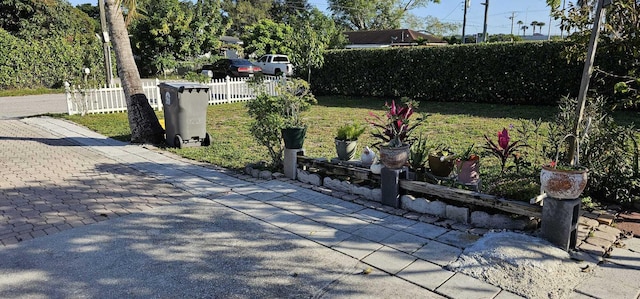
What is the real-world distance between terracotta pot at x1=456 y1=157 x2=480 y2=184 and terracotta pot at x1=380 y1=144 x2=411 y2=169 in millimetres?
609

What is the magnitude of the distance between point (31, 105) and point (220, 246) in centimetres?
1533

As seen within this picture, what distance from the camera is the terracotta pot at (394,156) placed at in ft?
14.0

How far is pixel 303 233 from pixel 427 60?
1134cm

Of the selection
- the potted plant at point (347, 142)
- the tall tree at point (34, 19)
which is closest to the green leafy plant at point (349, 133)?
the potted plant at point (347, 142)

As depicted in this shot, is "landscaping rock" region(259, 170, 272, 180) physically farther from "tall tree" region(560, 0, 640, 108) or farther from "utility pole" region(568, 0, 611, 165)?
"tall tree" region(560, 0, 640, 108)

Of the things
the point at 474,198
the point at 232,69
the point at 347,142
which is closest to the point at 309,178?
the point at 347,142

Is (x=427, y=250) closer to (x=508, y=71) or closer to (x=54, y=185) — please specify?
(x=54, y=185)

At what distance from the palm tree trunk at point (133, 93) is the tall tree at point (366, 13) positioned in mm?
40527

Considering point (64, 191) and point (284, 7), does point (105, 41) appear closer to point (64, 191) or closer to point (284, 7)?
point (64, 191)

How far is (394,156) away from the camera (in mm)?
4273

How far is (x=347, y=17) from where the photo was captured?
51.3 m

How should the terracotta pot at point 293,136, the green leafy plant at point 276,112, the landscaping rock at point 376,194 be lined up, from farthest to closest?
1. the green leafy plant at point 276,112
2. the terracotta pot at point 293,136
3. the landscaping rock at point 376,194

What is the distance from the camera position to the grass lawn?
15.6ft

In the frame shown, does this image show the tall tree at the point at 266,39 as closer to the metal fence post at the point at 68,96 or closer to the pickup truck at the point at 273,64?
the pickup truck at the point at 273,64
